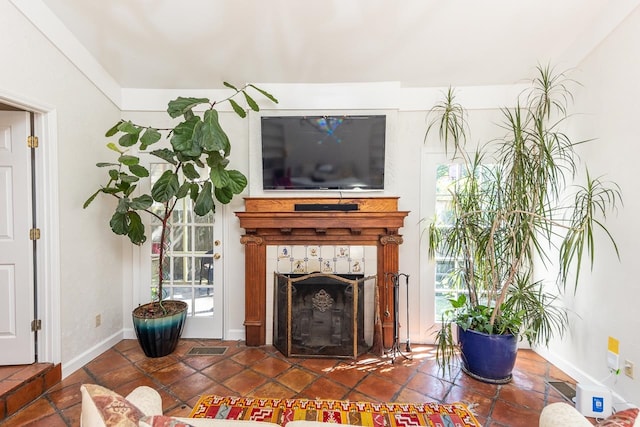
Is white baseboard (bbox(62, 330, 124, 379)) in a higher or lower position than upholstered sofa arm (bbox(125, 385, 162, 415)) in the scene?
lower

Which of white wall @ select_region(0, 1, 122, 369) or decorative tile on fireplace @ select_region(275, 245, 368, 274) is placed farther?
decorative tile on fireplace @ select_region(275, 245, 368, 274)

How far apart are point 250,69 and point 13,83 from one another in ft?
5.71

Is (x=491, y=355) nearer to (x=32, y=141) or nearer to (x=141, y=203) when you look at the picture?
(x=141, y=203)

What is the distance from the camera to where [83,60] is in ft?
8.33

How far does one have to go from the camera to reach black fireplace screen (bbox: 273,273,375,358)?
271 cm

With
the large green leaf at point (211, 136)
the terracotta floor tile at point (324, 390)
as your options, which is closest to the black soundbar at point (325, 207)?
the large green leaf at point (211, 136)

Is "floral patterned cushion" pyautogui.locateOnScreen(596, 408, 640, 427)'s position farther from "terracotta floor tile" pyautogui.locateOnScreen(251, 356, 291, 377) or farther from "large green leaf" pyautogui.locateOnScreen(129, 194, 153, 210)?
"large green leaf" pyautogui.locateOnScreen(129, 194, 153, 210)

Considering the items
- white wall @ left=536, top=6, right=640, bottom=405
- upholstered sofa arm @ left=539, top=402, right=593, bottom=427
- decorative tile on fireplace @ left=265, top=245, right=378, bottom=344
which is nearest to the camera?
upholstered sofa arm @ left=539, top=402, right=593, bottom=427

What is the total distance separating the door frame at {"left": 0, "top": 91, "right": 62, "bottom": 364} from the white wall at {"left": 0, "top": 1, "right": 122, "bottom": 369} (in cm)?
2

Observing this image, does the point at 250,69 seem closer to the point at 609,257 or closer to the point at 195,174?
the point at 195,174

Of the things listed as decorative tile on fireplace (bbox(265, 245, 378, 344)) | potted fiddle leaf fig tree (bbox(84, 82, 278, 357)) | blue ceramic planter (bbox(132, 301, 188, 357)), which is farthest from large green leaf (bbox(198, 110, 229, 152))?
blue ceramic planter (bbox(132, 301, 188, 357))

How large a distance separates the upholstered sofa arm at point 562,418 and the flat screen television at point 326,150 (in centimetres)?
206

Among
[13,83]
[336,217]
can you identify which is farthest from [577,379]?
[13,83]

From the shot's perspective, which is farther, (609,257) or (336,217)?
(336,217)
